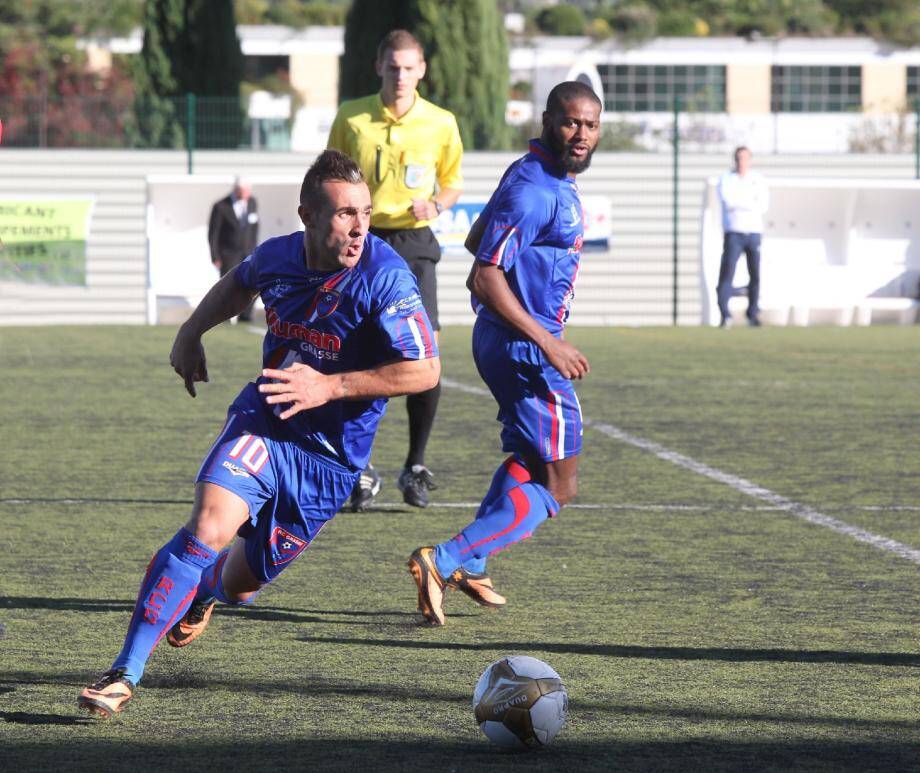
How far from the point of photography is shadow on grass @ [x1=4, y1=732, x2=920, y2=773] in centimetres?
423

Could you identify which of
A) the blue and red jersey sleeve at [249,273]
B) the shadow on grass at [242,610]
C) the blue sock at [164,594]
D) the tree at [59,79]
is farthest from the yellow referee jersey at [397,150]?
the tree at [59,79]

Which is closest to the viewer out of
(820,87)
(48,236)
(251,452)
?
(251,452)

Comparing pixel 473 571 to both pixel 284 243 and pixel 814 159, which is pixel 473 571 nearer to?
pixel 284 243

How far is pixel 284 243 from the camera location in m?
5.11

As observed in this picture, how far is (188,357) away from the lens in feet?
17.0

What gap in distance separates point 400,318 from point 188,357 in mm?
703

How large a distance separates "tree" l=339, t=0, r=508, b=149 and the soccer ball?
67.8ft

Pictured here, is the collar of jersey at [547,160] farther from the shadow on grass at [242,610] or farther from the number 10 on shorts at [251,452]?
the number 10 on shorts at [251,452]

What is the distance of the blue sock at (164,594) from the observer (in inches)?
182

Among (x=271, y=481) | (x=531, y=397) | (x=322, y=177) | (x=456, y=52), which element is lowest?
(x=271, y=481)

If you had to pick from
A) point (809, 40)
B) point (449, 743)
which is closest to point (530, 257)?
point (449, 743)

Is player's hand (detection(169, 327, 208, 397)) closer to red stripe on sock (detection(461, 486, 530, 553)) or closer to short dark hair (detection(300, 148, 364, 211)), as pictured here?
short dark hair (detection(300, 148, 364, 211))

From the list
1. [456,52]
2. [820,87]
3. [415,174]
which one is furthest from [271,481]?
[820,87]

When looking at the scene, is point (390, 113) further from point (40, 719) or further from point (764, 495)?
point (40, 719)
